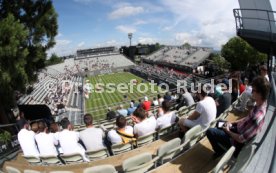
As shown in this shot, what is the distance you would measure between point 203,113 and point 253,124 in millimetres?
1372

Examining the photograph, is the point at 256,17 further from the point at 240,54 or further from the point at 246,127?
the point at 240,54

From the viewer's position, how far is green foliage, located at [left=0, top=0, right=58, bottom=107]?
10609mm

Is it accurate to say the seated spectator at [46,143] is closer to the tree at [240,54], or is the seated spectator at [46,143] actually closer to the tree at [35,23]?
the tree at [35,23]

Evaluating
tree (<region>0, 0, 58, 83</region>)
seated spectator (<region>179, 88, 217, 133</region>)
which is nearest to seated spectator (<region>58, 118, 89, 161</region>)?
seated spectator (<region>179, 88, 217, 133</region>)

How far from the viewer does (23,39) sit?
1125 centimetres

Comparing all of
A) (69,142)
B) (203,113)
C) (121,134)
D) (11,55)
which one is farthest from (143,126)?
(11,55)

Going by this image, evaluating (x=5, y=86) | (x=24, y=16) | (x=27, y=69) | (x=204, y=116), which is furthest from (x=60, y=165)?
(x=24, y=16)

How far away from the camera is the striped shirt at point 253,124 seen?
12.1 feet

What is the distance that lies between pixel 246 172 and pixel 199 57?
68.1 meters

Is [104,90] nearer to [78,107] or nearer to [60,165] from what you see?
[78,107]

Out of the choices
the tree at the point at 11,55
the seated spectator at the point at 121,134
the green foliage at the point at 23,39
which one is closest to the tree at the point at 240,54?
the green foliage at the point at 23,39

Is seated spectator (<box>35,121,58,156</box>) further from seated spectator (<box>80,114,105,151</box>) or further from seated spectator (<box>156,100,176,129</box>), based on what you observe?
seated spectator (<box>156,100,176,129</box>)

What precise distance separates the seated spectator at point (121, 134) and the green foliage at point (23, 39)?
286 inches

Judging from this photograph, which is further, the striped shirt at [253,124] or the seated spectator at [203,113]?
the seated spectator at [203,113]
